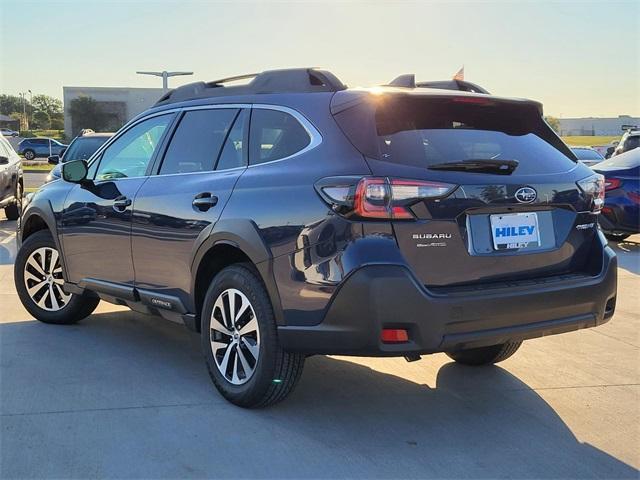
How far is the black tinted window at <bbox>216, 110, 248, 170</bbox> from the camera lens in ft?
13.2

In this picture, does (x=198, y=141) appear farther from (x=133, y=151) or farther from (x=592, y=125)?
(x=592, y=125)

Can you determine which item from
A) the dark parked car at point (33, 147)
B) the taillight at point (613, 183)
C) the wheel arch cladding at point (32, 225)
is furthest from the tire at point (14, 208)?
the dark parked car at point (33, 147)

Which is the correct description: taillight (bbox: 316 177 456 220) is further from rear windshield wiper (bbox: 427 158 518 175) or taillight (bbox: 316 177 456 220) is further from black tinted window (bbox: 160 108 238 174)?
black tinted window (bbox: 160 108 238 174)

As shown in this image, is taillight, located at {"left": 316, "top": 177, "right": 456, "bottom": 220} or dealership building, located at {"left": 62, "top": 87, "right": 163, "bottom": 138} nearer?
taillight, located at {"left": 316, "top": 177, "right": 456, "bottom": 220}

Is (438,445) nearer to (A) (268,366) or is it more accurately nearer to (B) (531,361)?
(A) (268,366)

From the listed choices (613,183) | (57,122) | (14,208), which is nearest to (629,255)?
(613,183)

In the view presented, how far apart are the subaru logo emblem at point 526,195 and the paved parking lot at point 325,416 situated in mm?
1228

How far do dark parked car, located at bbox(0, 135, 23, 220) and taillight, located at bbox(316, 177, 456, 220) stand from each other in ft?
32.8

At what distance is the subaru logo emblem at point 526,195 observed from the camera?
3424 millimetres

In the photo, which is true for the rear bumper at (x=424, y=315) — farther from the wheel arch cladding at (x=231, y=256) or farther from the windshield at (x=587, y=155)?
the windshield at (x=587, y=155)

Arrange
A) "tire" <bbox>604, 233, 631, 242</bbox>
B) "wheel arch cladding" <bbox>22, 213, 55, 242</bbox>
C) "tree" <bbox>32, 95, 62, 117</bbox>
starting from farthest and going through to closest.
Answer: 1. "tree" <bbox>32, 95, 62, 117</bbox>
2. "tire" <bbox>604, 233, 631, 242</bbox>
3. "wheel arch cladding" <bbox>22, 213, 55, 242</bbox>

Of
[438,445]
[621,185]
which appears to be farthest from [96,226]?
[621,185]

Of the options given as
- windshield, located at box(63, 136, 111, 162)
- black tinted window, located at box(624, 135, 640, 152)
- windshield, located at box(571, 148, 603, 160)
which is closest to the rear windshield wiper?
windshield, located at box(63, 136, 111, 162)

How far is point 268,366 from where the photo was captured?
359 cm
